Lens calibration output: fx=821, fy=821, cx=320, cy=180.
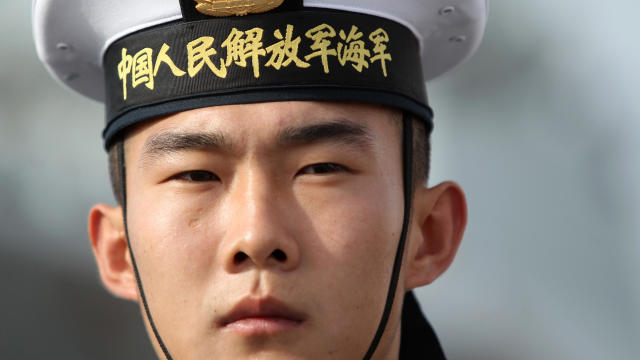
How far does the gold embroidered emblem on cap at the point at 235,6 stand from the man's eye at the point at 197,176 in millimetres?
452

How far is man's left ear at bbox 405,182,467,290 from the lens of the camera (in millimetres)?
2616

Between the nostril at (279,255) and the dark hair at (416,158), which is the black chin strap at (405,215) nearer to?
the dark hair at (416,158)

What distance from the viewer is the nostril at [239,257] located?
85.6 inches

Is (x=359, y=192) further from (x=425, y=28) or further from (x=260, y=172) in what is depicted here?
(x=425, y=28)

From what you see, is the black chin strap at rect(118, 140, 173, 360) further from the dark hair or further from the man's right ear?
the man's right ear

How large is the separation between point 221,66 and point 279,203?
42cm

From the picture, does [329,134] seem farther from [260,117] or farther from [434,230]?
[434,230]

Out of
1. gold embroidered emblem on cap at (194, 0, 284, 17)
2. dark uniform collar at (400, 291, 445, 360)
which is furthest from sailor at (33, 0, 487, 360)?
dark uniform collar at (400, 291, 445, 360)

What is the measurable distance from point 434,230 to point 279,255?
71cm

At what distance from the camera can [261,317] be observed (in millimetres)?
2189

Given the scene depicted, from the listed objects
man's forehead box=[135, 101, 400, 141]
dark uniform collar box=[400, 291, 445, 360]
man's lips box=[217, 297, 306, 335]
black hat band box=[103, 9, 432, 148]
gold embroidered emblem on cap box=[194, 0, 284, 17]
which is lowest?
dark uniform collar box=[400, 291, 445, 360]

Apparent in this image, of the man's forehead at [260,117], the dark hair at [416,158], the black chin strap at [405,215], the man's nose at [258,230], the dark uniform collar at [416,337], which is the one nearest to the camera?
the man's nose at [258,230]

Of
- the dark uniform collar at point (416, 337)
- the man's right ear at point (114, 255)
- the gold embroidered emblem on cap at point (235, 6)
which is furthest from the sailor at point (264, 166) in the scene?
the dark uniform collar at point (416, 337)

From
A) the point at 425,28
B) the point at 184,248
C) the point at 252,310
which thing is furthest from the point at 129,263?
the point at 425,28
